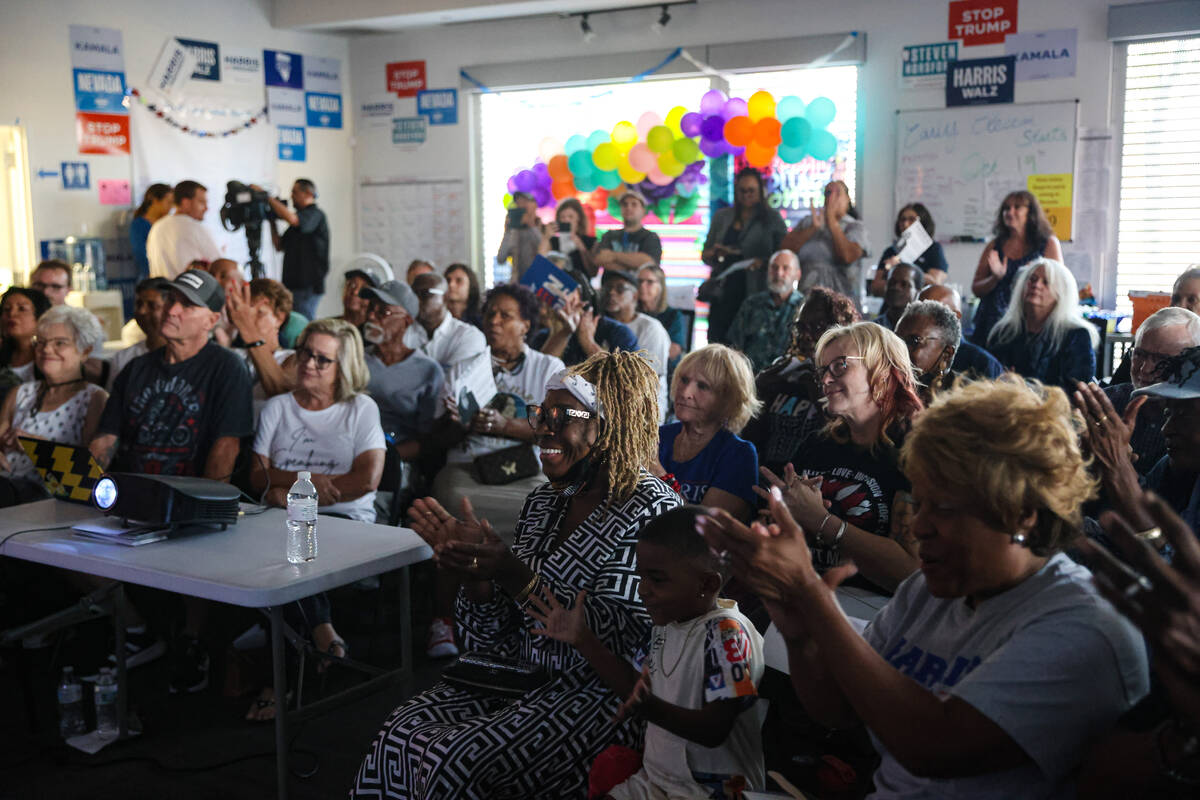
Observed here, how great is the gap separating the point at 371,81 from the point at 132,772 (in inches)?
307

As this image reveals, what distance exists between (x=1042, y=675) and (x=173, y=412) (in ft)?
9.93

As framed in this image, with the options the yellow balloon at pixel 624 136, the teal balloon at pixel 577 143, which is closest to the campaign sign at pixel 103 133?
the teal balloon at pixel 577 143

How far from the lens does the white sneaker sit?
3732mm

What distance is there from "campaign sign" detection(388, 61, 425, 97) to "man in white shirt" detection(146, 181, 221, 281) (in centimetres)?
256

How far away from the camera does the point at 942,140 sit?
23.8 ft

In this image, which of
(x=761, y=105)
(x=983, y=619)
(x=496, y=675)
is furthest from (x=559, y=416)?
(x=761, y=105)

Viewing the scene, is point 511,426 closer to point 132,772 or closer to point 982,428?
point 132,772

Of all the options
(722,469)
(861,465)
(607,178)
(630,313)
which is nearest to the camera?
(861,465)

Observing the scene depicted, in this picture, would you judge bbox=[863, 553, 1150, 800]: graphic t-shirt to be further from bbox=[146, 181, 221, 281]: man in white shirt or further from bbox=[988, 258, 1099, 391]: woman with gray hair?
bbox=[146, 181, 221, 281]: man in white shirt

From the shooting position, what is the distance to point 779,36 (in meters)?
7.77

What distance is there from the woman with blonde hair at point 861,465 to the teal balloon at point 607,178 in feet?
18.7

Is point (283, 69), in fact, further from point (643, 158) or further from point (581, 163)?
point (643, 158)

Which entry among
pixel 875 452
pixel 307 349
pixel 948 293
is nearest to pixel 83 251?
pixel 307 349

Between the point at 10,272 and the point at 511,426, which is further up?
the point at 10,272
